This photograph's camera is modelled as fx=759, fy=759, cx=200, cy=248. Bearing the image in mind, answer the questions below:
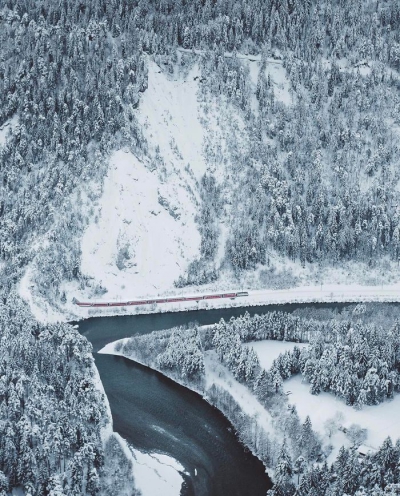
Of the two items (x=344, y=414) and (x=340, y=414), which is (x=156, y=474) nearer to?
(x=340, y=414)

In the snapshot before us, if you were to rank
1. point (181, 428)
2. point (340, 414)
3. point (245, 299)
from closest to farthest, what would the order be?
point (340, 414) → point (181, 428) → point (245, 299)

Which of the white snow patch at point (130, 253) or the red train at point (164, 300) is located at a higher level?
the white snow patch at point (130, 253)

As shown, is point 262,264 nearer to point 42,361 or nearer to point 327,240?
point 327,240

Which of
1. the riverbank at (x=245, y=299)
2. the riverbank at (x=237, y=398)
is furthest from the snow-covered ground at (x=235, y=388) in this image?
the riverbank at (x=245, y=299)

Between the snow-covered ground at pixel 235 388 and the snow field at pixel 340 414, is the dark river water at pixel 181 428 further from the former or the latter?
the snow field at pixel 340 414

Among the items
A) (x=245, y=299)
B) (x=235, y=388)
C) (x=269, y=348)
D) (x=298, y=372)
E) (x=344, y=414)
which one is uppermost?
(x=245, y=299)

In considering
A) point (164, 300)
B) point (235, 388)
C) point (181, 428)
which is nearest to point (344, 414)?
point (235, 388)
